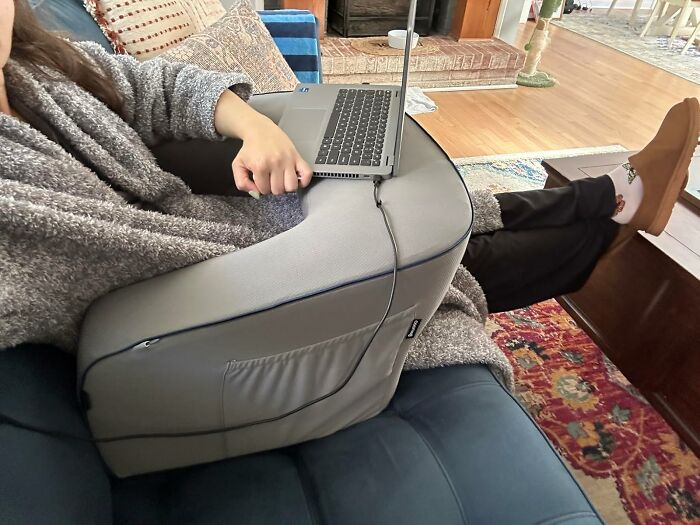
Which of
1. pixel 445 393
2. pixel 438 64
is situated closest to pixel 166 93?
pixel 445 393

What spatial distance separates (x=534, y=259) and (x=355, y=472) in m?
0.57

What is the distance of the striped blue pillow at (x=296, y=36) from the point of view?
1604mm

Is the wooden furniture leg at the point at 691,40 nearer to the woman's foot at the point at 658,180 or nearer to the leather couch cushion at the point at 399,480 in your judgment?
the woman's foot at the point at 658,180

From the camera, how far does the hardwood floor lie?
2.41 meters

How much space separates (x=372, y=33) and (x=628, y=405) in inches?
102

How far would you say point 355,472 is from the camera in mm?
665

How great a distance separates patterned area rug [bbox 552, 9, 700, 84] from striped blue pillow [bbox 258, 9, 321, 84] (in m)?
2.87

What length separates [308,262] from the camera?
1.88 ft

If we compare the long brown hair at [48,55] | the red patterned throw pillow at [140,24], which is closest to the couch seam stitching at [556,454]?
the long brown hair at [48,55]

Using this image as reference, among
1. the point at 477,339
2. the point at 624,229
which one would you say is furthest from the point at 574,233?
the point at 477,339

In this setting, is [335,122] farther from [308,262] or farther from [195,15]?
[195,15]

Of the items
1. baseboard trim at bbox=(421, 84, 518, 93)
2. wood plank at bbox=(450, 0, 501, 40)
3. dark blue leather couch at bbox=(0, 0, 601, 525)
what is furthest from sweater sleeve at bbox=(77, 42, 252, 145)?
wood plank at bbox=(450, 0, 501, 40)

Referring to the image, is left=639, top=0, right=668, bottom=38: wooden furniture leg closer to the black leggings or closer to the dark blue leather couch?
the black leggings

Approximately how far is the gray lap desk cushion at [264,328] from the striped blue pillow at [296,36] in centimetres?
113
